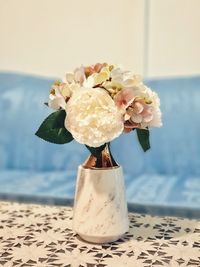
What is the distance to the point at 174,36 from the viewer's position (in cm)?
189

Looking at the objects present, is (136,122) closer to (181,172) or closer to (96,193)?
(96,193)

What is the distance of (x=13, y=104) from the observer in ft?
5.93

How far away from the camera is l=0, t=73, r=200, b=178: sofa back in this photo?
1659mm

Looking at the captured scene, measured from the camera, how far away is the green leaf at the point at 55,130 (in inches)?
28.0

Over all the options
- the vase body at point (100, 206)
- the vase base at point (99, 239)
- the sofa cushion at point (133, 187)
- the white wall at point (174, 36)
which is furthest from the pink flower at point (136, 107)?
the white wall at point (174, 36)

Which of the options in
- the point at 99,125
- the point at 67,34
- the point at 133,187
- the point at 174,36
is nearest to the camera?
the point at 99,125

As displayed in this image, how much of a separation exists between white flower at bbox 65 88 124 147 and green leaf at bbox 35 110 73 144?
0.04 metres

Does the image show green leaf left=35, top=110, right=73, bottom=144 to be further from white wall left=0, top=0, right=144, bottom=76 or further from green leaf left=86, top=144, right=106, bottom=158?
white wall left=0, top=0, right=144, bottom=76

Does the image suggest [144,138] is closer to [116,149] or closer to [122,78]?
[122,78]

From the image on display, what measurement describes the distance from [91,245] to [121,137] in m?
1.00

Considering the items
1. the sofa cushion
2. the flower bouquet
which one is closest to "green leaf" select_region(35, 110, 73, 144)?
the flower bouquet

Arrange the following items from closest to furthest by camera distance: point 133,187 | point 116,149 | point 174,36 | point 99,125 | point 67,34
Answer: point 99,125
point 133,187
point 116,149
point 174,36
point 67,34

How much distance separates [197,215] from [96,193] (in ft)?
1.82

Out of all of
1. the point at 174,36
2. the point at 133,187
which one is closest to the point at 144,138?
the point at 133,187
